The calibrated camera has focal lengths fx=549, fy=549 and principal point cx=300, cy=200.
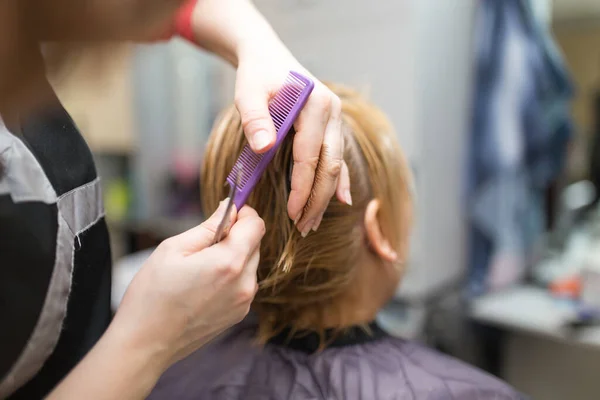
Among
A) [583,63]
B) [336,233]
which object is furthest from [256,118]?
[583,63]

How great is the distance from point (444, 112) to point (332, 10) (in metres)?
0.45

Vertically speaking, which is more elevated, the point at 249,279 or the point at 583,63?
the point at 583,63

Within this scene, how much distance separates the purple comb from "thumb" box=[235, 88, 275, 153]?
1cm

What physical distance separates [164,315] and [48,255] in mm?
120

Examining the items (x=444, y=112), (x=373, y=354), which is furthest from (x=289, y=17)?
(x=373, y=354)

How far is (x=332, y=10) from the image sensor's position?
165 centimetres

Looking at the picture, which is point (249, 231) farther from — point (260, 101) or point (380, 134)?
point (380, 134)

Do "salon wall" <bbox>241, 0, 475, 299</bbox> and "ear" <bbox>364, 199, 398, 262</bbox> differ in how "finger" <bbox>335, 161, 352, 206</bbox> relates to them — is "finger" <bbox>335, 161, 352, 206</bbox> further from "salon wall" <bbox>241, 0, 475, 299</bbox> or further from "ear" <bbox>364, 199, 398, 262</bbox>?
"salon wall" <bbox>241, 0, 475, 299</bbox>

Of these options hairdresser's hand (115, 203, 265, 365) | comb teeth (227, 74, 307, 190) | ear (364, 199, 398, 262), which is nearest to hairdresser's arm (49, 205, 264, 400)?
hairdresser's hand (115, 203, 265, 365)

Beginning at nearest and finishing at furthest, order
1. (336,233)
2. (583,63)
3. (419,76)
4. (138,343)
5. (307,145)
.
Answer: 1. (138,343)
2. (307,145)
3. (336,233)
4. (419,76)
5. (583,63)

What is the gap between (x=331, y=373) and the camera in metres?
0.81

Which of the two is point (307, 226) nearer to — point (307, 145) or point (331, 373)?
point (307, 145)

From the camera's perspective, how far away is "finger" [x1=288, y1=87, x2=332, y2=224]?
1.97 ft

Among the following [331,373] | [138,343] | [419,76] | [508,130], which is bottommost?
[331,373]
